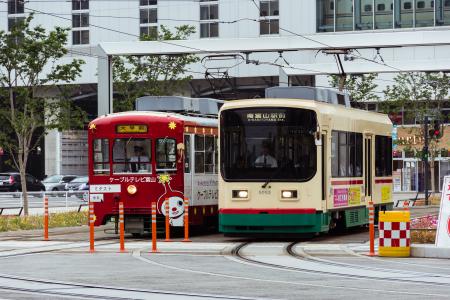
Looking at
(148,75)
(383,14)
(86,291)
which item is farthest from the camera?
(383,14)

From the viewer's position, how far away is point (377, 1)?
79625 millimetres

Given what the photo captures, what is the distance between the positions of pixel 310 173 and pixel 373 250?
4259 millimetres

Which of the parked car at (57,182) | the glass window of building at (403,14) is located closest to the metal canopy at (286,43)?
the parked car at (57,182)

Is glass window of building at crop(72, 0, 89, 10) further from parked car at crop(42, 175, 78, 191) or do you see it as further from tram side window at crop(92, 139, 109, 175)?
tram side window at crop(92, 139, 109, 175)

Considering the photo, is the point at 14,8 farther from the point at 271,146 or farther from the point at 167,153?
the point at 271,146

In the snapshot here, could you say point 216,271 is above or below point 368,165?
below

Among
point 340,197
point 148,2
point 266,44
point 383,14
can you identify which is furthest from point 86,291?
point 148,2

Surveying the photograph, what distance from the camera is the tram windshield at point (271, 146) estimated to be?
26719mm

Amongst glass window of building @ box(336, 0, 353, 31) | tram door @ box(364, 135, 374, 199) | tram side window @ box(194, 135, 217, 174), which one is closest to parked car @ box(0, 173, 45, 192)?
glass window of building @ box(336, 0, 353, 31)

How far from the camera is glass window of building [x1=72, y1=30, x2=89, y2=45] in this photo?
286 ft

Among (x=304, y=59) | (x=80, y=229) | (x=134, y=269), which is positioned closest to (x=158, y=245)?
(x=134, y=269)

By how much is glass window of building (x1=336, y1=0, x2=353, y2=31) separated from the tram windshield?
5398cm

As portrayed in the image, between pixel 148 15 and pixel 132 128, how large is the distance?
56.8 meters

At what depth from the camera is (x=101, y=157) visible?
29.7m
